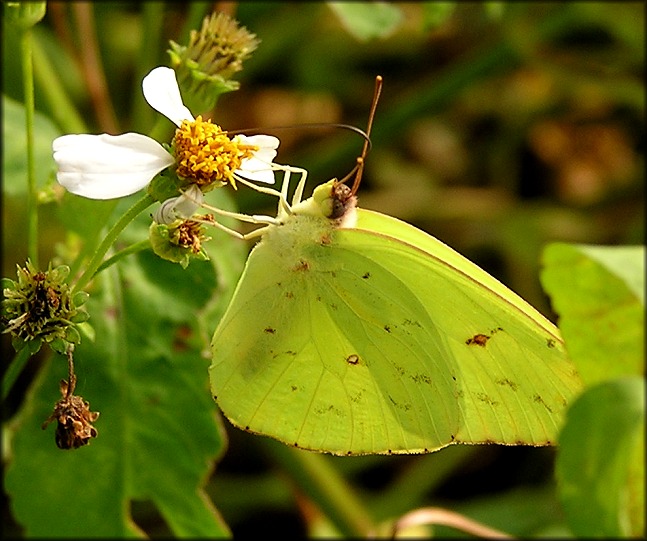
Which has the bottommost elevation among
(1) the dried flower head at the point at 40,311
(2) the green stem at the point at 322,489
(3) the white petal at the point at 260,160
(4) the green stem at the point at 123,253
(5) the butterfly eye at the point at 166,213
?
(2) the green stem at the point at 322,489

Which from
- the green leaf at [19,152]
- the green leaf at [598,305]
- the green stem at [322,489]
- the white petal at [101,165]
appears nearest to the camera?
the white petal at [101,165]

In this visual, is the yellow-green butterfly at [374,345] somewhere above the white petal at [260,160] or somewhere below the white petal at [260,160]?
below

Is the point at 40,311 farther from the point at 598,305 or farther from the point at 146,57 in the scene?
the point at 146,57

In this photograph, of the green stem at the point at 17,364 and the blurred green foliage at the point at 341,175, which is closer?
the green stem at the point at 17,364

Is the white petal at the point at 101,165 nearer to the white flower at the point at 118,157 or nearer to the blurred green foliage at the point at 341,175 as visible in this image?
the white flower at the point at 118,157

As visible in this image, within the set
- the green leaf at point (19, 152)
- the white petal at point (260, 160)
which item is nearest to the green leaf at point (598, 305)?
the white petal at point (260, 160)

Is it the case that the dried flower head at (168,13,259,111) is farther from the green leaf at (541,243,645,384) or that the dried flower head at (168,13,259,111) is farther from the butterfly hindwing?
the green leaf at (541,243,645,384)

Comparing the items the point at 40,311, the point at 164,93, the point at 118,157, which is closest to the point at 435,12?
the point at 164,93

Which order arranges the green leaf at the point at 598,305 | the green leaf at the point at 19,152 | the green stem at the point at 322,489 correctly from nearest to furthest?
the green leaf at the point at 598,305
the green leaf at the point at 19,152
the green stem at the point at 322,489
